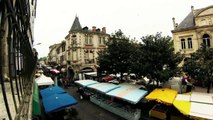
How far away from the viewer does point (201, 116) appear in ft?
25.8

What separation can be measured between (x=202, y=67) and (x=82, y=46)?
24.6m

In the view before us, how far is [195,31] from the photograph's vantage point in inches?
977

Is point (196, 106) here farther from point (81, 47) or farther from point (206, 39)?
point (81, 47)

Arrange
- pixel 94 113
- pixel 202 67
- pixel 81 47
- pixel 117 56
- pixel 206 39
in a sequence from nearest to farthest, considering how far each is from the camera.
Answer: pixel 202 67 → pixel 94 113 → pixel 117 56 → pixel 206 39 → pixel 81 47

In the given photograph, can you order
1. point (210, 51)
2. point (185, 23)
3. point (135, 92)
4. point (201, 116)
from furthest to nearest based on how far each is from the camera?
point (185, 23), point (210, 51), point (135, 92), point (201, 116)

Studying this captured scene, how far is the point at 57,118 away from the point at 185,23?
25766 mm

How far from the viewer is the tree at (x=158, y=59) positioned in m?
13.7

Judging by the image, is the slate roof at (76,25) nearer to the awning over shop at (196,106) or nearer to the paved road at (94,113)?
the paved road at (94,113)

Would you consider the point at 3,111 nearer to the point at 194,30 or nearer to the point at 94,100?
the point at 94,100

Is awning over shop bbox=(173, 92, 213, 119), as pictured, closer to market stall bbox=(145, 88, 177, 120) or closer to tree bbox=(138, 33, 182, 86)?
market stall bbox=(145, 88, 177, 120)

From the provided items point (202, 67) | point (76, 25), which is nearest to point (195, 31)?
point (202, 67)

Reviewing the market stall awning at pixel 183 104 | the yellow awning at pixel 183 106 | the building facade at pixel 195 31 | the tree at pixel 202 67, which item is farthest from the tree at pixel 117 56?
the building facade at pixel 195 31

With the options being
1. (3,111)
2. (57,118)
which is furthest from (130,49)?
(3,111)

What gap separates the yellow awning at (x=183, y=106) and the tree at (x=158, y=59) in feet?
11.8
